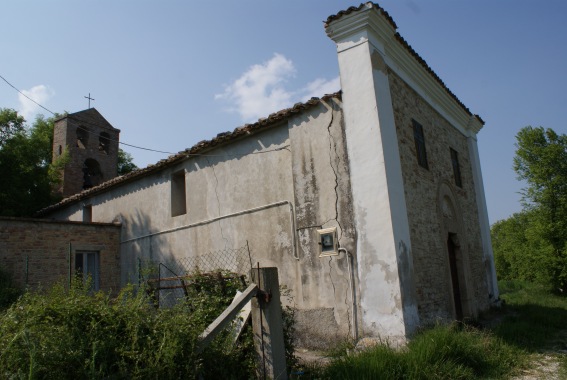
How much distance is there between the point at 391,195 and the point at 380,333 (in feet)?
7.19

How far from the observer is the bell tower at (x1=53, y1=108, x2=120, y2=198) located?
55.7ft

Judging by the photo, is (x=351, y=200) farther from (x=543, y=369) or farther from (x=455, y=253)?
(x=455, y=253)

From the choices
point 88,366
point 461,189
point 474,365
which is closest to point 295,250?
point 474,365

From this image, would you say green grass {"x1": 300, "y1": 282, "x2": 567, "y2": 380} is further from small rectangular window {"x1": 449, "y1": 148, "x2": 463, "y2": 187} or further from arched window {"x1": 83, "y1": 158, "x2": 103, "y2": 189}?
arched window {"x1": 83, "y1": 158, "x2": 103, "y2": 189}

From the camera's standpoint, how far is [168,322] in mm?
3717

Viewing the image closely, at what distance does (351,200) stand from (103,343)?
4.78 metres

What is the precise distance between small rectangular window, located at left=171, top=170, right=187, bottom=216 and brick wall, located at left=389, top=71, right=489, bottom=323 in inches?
222

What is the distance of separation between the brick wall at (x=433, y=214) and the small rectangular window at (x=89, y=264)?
8780 mm

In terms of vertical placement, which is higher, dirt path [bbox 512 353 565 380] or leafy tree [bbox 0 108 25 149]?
leafy tree [bbox 0 108 25 149]

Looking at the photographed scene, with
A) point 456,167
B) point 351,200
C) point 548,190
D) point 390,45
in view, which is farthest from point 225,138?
point 548,190

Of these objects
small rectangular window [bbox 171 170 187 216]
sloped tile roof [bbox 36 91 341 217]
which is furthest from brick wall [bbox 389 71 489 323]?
small rectangular window [bbox 171 170 187 216]

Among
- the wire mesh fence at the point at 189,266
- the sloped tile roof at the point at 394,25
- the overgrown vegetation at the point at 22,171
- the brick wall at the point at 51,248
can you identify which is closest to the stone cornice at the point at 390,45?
the sloped tile roof at the point at 394,25

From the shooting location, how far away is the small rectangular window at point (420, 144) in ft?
28.9

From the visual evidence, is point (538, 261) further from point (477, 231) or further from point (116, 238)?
point (116, 238)
